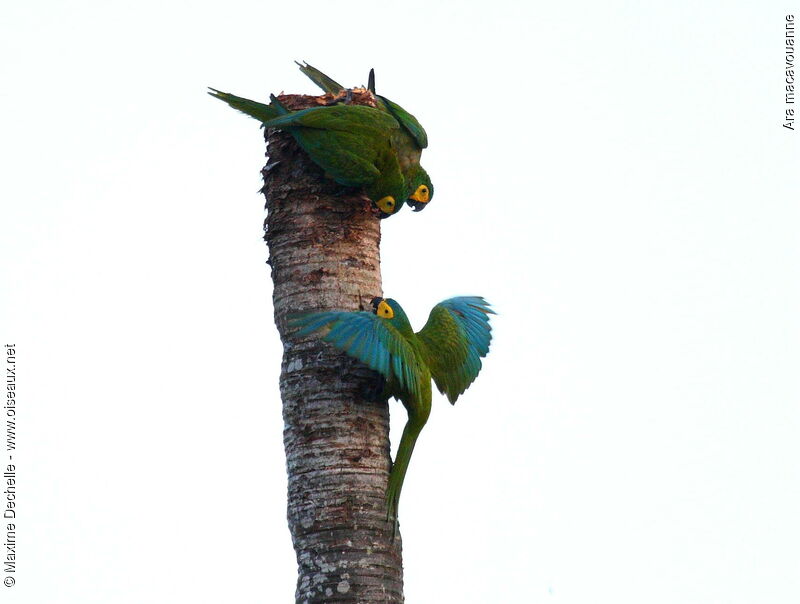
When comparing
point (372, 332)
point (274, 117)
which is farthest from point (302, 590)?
point (274, 117)

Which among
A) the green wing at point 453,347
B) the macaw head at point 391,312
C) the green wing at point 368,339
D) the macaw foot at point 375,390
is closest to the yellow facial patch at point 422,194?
the green wing at point 453,347

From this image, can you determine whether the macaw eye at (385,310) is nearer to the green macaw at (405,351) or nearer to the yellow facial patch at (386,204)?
the green macaw at (405,351)

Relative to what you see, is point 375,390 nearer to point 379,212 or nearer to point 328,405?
point 328,405

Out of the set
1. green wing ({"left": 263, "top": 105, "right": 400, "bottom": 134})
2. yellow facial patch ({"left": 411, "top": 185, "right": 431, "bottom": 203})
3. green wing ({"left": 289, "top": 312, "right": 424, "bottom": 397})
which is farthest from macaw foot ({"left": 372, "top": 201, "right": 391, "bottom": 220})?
yellow facial patch ({"left": 411, "top": 185, "right": 431, "bottom": 203})

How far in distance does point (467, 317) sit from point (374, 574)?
160 centimetres

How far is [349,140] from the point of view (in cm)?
538

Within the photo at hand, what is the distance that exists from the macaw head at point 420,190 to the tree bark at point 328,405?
3.07 ft

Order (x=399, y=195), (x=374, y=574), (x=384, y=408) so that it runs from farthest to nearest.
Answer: (x=399, y=195), (x=384, y=408), (x=374, y=574)

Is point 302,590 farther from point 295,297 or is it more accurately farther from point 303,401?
point 295,297

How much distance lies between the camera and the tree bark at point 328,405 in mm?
4543

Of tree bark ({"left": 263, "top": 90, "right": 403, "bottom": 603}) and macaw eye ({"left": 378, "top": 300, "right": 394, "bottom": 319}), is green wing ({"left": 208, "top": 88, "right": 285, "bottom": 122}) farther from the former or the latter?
macaw eye ({"left": 378, "top": 300, "right": 394, "bottom": 319})

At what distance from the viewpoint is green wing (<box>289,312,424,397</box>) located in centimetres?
464

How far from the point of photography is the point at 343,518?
14.9ft

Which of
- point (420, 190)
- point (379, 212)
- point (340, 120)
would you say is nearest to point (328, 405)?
point (379, 212)
